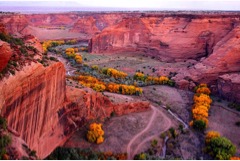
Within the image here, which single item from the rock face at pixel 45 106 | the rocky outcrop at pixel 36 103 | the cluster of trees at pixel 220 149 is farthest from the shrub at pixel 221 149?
the rocky outcrop at pixel 36 103

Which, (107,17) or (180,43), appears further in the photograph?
(107,17)

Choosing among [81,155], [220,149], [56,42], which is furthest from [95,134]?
[56,42]

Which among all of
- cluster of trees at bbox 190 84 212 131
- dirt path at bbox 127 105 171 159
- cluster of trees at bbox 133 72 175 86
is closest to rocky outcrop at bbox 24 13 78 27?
cluster of trees at bbox 133 72 175 86

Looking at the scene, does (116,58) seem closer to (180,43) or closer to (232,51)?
(180,43)

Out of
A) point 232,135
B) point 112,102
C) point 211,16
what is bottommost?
point 232,135

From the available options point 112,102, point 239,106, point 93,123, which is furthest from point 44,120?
point 239,106

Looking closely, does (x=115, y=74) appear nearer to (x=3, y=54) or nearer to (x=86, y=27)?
(x=3, y=54)
